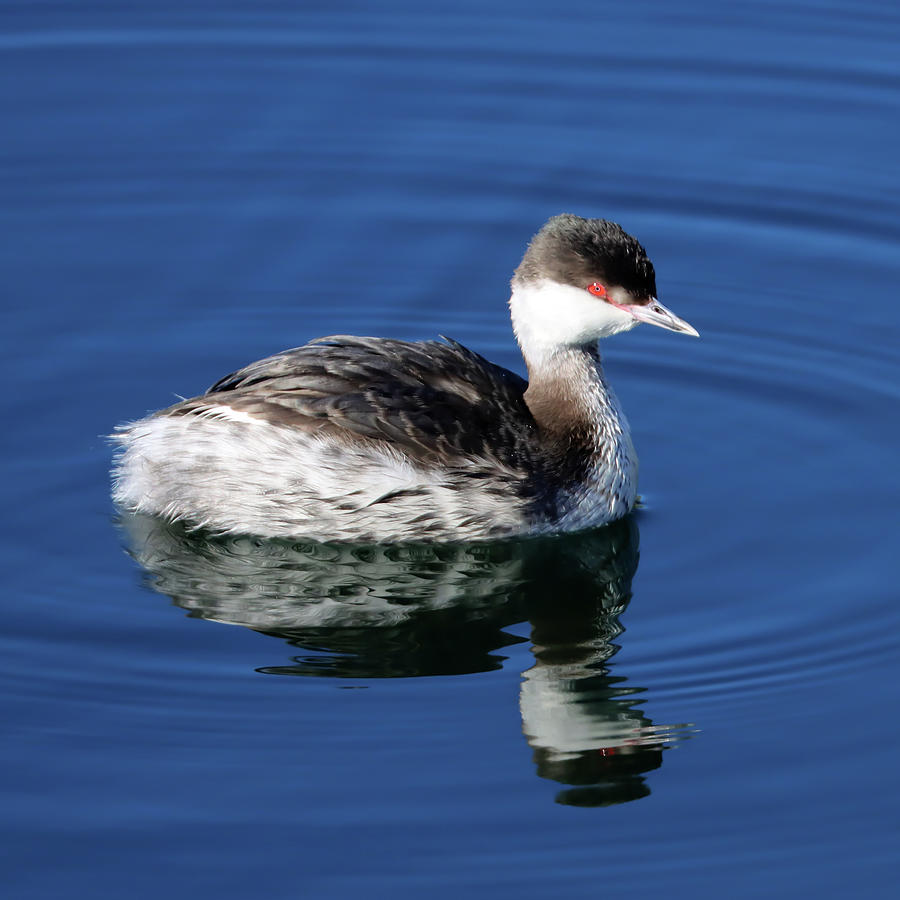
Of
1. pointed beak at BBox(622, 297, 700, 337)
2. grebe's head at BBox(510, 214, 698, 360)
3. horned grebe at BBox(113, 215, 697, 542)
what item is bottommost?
horned grebe at BBox(113, 215, 697, 542)

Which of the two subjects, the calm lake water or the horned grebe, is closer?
the calm lake water

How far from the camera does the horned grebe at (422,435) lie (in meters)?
8.29

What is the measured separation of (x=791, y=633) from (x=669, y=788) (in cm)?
127

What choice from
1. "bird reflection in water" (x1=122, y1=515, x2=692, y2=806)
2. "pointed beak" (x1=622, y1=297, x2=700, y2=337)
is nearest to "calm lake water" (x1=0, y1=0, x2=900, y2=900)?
"bird reflection in water" (x1=122, y1=515, x2=692, y2=806)

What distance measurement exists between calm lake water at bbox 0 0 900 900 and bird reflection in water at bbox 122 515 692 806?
2 cm

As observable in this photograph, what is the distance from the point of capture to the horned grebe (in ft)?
27.2

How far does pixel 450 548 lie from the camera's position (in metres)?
8.63

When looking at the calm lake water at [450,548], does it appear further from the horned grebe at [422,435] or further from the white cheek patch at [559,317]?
the white cheek patch at [559,317]

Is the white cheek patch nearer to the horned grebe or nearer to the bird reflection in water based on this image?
the horned grebe

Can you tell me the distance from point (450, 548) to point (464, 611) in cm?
56

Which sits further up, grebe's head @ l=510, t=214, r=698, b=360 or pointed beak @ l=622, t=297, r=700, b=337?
grebe's head @ l=510, t=214, r=698, b=360

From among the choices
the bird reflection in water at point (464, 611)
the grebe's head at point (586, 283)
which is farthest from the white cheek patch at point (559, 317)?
the bird reflection in water at point (464, 611)

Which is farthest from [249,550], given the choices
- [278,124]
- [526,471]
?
[278,124]

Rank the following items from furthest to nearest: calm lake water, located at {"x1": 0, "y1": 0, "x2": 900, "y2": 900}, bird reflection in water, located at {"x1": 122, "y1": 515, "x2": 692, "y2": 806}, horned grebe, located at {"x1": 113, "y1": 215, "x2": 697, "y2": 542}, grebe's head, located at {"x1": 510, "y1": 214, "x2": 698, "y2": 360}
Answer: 1. grebe's head, located at {"x1": 510, "y1": 214, "x2": 698, "y2": 360}
2. horned grebe, located at {"x1": 113, "y1": 215, "x2": 697, "y2": 542}
3. bird reflection in water, located at {"x1": 122, "y1": 515, "x2": 692, "y2": 806}
4. calm lake water, located at {"x1": 0, "y1": 0, "x2": 900, "y2": 900}
